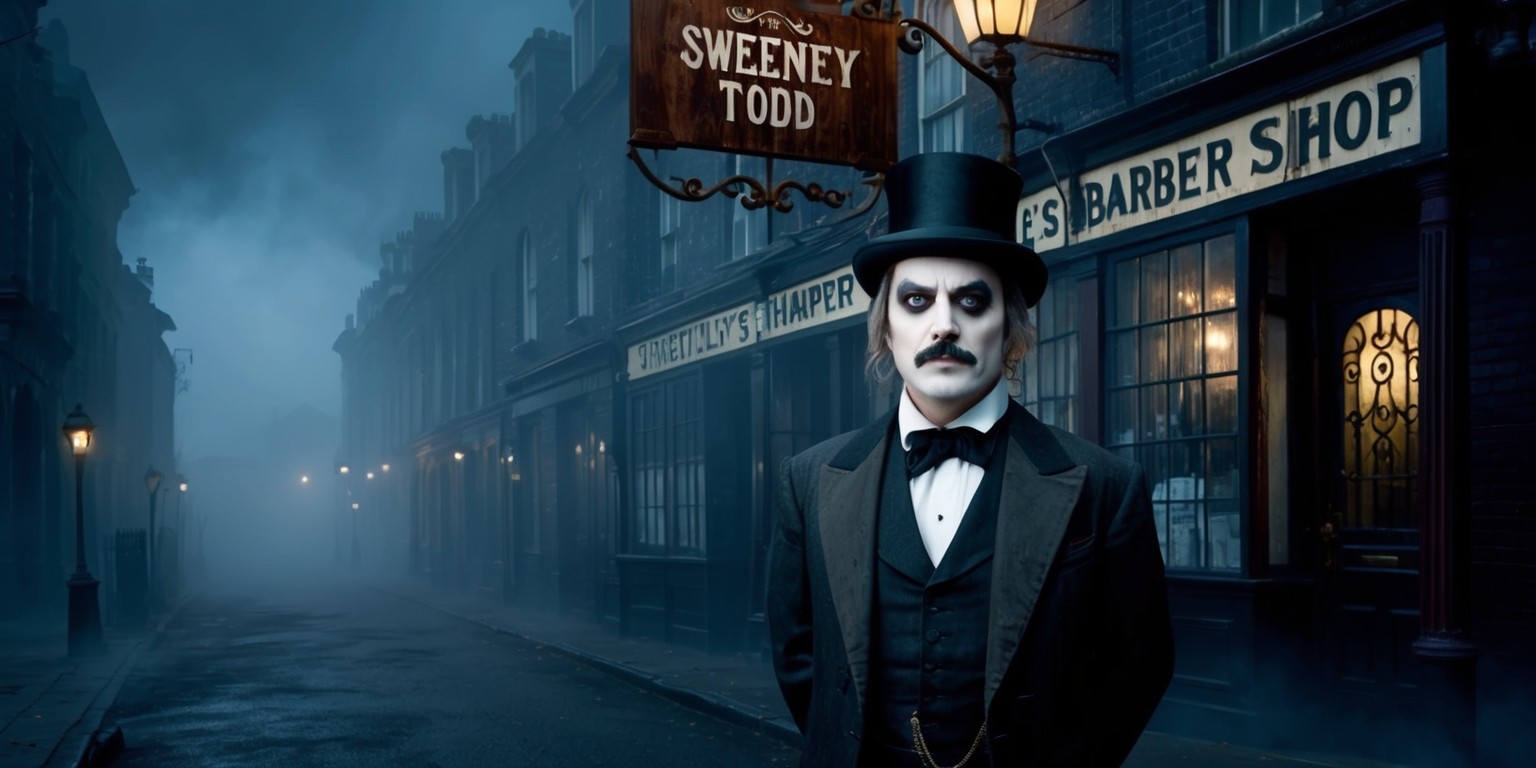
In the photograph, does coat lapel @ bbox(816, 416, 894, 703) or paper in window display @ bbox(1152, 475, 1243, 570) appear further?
paper in window display @ bbox(1152, 475, 1243, 570)

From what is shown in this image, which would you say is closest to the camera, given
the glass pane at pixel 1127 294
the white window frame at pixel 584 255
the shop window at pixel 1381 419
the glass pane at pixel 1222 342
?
the shop window at pixel 1381 419

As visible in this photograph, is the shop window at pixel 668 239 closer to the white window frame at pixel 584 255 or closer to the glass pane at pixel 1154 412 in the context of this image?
the white window frame at pixel 584 255

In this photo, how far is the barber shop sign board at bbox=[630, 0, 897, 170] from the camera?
6.73 metres

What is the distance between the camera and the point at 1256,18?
8.88 meters

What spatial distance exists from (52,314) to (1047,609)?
83.7 ft

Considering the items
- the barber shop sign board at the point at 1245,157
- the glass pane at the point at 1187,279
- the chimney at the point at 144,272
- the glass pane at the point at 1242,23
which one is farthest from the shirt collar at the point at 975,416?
the chimney at the point at 144,272

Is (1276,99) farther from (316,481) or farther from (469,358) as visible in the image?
(316,481)

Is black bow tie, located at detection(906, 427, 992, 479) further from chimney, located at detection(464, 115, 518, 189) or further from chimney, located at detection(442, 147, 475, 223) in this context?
chimney, located at detection(442, 147, 475, 223)

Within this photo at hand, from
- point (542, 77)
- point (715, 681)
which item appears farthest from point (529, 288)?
point (715, 681)

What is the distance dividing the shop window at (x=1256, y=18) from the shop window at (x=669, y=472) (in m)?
9.30

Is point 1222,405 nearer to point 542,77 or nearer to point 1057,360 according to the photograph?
point 1057,360

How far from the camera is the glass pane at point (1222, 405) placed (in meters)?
8.80

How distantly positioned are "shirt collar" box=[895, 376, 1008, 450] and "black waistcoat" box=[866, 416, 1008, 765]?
6 cm

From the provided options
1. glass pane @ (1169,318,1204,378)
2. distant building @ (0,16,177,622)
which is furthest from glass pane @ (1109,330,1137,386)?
distant building @ (0,16,177,622)
